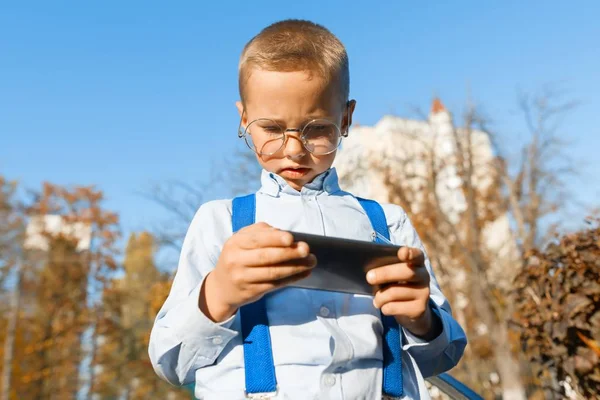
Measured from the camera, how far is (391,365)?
4.20ft

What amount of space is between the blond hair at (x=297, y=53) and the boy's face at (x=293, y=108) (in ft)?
0.07

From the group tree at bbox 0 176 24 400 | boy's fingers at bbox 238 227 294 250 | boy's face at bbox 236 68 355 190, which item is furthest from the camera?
tree at bbox 0 176 24 400

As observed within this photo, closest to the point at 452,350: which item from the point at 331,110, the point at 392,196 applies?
the point at 331,110

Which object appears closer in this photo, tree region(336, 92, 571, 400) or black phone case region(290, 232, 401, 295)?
black phone case region(290, 232, 401, 295)

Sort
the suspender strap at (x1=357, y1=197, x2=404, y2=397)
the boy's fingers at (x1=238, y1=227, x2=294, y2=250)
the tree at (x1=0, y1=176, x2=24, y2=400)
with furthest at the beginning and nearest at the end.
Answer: the tree at (x1=0, y1=176, x2=24, y2=400), the suspender strap at (x1=357, y1=197, x2=404, y2=397), the boy's fingers at (x1=238, y1=227, x2=294, y2=250)

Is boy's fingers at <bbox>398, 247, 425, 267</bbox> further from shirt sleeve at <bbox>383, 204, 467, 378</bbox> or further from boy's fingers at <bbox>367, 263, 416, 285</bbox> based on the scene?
shirt sleeve at <bbox>383, 204, 467, 378</bbox>

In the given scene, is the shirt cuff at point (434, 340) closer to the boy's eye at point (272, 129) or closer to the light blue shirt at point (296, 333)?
the light blue shirt at point (296, 333)

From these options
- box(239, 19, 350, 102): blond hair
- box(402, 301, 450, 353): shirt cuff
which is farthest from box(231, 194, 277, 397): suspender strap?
box(239, 19, 350, 102): blond hair

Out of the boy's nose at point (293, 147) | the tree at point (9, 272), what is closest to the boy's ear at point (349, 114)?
the boy's nose at point (293, 147)

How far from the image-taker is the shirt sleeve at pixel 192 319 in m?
1.20

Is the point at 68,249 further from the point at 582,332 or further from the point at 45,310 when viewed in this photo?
the point at 582,332

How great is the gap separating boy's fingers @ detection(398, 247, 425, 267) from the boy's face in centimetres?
40

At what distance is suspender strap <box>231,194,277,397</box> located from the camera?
117 centimetres

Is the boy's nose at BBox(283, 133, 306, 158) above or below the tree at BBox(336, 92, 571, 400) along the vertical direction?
below
